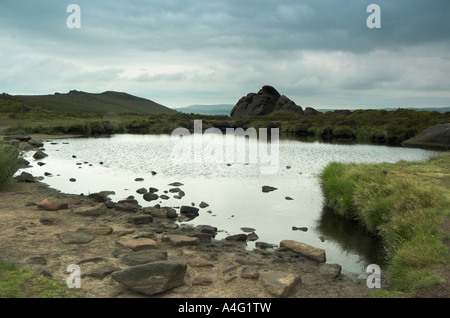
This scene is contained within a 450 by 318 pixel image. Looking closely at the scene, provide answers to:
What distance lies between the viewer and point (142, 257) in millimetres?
9211

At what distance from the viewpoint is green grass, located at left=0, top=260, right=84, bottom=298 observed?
6.84m

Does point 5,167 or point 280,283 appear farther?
point 5,167

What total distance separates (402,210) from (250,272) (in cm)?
547

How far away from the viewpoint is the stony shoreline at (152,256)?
7.59 meters

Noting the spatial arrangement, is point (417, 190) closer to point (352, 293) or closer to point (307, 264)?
point (307, 264)

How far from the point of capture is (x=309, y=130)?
70812 millimetres

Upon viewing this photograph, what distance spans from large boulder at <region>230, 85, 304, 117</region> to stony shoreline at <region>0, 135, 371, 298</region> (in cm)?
11893

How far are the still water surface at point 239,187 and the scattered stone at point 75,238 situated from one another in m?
4.01

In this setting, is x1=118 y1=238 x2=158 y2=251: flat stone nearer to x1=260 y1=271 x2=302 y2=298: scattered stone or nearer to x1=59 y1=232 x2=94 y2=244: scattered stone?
x1=59 y1=232 x2=94 y2=244: scattered stone

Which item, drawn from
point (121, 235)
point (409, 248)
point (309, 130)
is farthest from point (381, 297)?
point (309, 130)

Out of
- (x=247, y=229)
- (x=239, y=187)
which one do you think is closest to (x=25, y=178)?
(x=239, y=187)

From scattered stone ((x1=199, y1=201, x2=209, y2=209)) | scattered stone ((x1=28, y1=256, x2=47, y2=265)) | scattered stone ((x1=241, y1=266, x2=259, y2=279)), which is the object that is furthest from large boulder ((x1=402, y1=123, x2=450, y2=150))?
scattered stone ((x1=28, y1=256, x2=47, y2=265))

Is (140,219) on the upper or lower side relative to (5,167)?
lower

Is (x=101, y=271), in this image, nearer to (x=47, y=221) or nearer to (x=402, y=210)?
(x=47, y=221)
